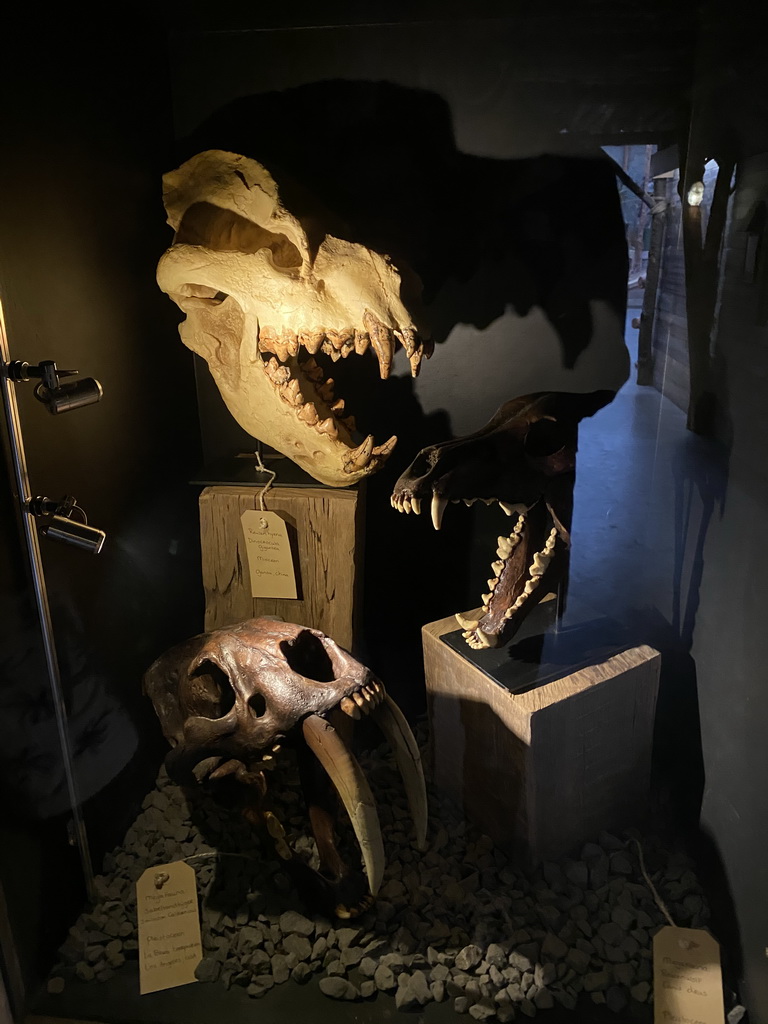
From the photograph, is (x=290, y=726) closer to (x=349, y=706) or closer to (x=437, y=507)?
(x=349, y=706)

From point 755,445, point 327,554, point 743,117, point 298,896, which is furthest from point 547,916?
point 743,117

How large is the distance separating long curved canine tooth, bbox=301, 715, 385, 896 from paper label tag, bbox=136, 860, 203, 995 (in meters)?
0.44

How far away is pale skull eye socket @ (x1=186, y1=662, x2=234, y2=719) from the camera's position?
1.45 m

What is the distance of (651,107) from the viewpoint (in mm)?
1342

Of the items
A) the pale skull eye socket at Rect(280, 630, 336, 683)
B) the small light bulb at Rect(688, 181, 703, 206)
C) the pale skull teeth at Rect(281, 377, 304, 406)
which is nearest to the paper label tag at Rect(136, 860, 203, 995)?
the pale skull eye socket at Rect(280, 630, 336, 683)

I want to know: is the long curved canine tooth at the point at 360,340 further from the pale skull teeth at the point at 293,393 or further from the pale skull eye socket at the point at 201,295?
the pale skull eye socket at the point at 201,295

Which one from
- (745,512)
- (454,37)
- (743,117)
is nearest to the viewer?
(743,117)

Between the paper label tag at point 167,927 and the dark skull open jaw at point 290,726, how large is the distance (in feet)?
0.66

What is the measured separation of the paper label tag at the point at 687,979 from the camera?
1345mm

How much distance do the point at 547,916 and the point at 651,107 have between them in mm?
1513

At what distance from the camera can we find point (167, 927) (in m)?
1.50

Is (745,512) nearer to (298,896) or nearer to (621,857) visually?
(621,857)

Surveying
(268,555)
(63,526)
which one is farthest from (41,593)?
(268,555)

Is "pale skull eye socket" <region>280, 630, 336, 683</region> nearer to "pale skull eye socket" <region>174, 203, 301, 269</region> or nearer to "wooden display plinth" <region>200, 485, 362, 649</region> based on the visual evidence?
"wooden display plinth" <region>200, 485, 362, 649</region>
